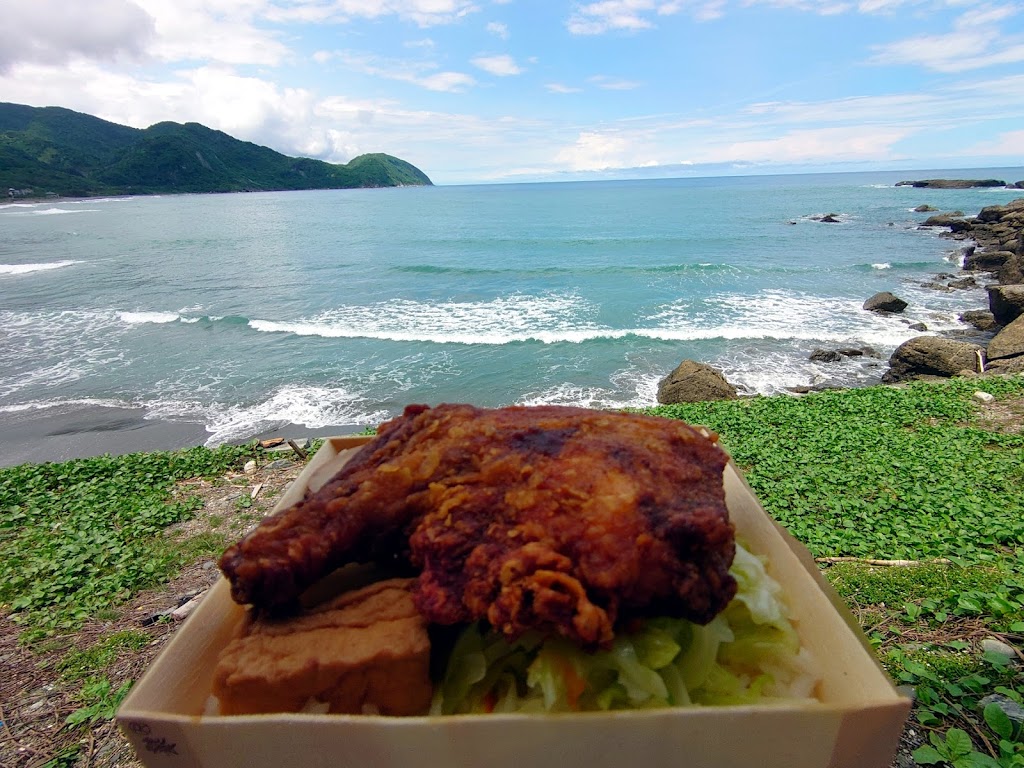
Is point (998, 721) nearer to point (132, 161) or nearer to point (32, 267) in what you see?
point (32, 267)

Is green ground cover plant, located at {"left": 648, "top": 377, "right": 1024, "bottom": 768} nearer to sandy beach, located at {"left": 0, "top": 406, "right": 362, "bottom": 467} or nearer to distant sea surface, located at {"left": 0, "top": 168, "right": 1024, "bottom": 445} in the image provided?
distant sea surface, located at {"left": 0, "top": 168, "right": 1024, "bottom": 445}

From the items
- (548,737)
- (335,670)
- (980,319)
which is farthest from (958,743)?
(980,319)

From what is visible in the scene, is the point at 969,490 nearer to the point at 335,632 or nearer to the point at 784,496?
the point at 784,496

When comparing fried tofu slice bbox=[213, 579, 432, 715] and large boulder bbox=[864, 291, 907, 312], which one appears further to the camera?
large boulder bbox=[864, 291, 907, 312]

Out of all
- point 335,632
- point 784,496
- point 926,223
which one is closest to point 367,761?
point 335,632

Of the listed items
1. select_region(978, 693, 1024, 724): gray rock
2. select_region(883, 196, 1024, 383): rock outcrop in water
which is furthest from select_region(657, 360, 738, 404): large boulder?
select_region(978, 693, 1024, 724): gray rock

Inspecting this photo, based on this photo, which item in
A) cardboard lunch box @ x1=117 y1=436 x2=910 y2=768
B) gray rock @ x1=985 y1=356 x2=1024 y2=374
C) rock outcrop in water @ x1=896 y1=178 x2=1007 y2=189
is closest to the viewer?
cardboard lunch box @ x1=117 y1=436 x2=910 y2=768
